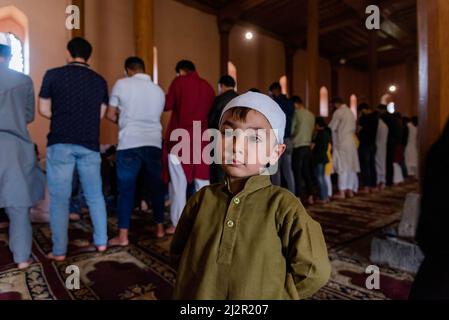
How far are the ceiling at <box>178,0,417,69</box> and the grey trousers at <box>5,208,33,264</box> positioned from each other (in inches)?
292

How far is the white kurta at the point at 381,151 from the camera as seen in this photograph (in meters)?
5.85

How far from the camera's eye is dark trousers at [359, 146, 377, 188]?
585 cm

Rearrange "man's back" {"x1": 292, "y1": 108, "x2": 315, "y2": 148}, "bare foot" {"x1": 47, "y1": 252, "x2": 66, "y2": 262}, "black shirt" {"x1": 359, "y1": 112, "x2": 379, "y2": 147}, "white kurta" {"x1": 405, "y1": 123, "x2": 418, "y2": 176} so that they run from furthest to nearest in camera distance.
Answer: "white kurta" {"x1": 405, "y1": 123, "x2": 418, "y2": 176}, "black shirt" {"x1": 359, "y1": 112, "x2": 379, "y2": 147}, "man's back" {"x1": 292, "y1": 108, "x2": 315, "y2": 148}, "bare foot" {"x1": 47, "y1": 252, "x2": 66, "y2": 262}

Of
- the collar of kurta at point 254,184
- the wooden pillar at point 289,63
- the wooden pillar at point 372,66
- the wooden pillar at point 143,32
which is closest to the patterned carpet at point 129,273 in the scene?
the collar of kurta at point 254,184

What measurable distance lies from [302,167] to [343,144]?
3.24 feet

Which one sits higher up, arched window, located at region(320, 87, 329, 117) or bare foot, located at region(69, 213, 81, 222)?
arched window, located at region(320, 87, 329, 117)

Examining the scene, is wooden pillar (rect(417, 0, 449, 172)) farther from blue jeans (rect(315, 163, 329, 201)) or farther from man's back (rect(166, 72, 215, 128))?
blue jeans (rect(315, 163, 329, 201))

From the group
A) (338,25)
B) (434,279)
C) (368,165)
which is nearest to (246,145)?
(434,279)

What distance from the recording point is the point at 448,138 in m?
0.74

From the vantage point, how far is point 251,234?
2.65 ft

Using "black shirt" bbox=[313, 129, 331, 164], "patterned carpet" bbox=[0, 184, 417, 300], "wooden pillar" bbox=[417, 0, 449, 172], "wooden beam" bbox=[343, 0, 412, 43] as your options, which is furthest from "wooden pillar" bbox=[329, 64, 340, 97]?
"wooden pillar" bbox=[417, 0, 449, 172]

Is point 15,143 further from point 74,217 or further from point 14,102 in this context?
point 74,217

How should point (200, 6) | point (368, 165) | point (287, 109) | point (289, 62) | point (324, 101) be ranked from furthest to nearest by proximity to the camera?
1. point (324, 101)
2. point (289, 62)
3. point (200, 6)
4. point (368, 165)
5. point (287, 109)
